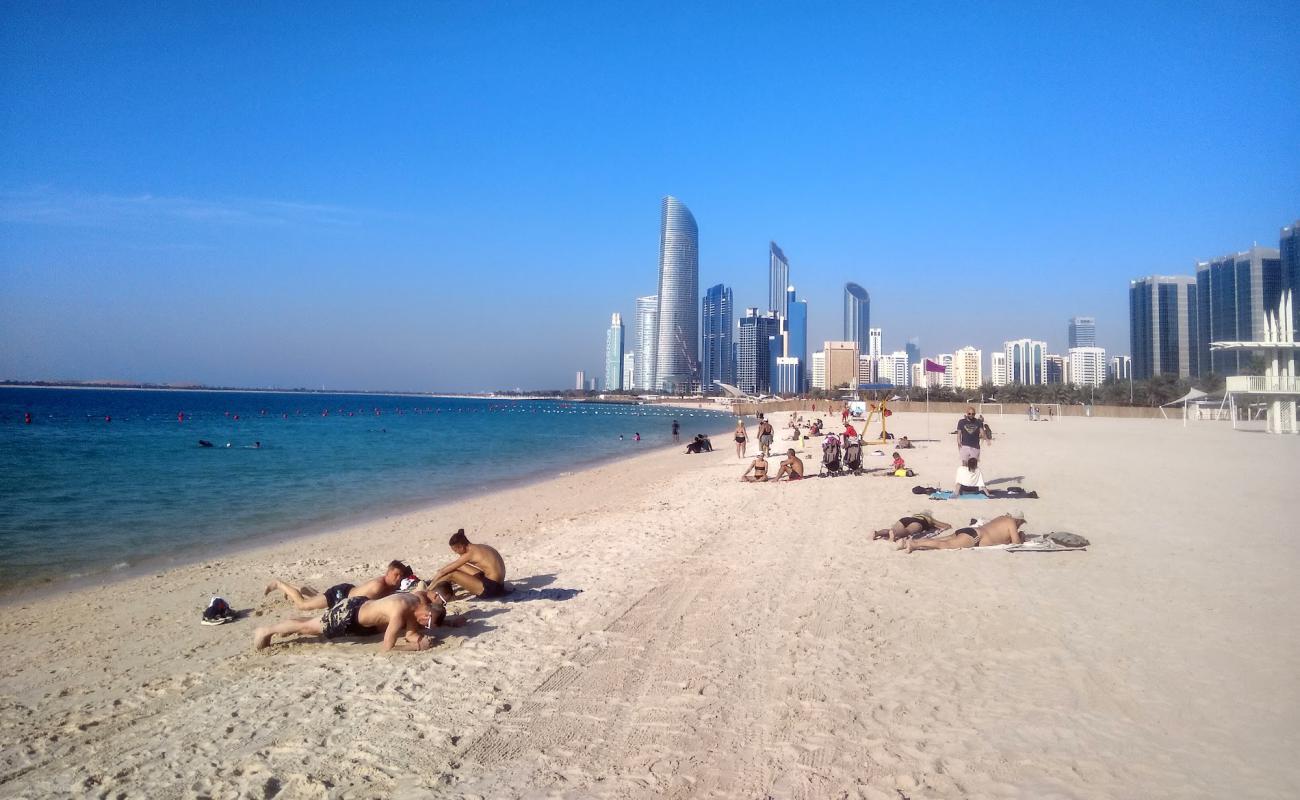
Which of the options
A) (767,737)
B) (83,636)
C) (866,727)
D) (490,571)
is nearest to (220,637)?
(83,636)

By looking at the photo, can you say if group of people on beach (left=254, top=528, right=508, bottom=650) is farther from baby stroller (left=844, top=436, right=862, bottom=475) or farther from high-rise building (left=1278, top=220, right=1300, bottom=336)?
high-rise building (left=1278, top=220, right=1300, bottom=336)

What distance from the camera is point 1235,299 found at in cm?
4372

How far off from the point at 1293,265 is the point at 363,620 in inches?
1617

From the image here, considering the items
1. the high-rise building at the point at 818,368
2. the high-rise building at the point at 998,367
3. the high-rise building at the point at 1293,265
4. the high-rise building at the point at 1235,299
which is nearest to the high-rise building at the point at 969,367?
the high-rise building at the point at 998,367

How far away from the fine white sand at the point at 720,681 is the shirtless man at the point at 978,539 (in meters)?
0.18

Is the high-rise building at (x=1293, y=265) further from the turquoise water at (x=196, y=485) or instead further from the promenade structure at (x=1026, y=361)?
the promenade structure at (x=1026, y=361)

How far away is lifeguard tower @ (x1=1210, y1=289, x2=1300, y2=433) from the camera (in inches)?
1097

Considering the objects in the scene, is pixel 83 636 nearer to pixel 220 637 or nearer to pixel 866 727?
pixel 220 637

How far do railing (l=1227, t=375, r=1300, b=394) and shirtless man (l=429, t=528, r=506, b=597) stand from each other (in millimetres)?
32522

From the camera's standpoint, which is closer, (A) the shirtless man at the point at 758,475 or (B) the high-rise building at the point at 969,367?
(A) the shirtless man at the point at 758,475

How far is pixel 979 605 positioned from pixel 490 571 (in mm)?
4155

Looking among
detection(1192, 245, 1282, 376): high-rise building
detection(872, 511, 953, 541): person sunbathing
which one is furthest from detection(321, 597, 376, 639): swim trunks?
detection(1192, 245, 1282, 376): high-rise building

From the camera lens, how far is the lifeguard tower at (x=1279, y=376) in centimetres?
2788

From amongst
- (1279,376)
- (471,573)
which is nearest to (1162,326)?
(1279,376)
